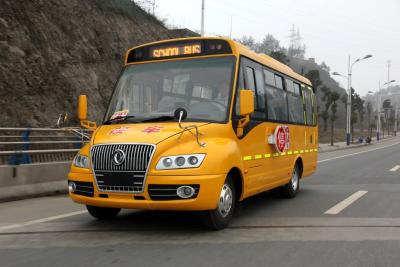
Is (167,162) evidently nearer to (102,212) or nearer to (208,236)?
(208,236)

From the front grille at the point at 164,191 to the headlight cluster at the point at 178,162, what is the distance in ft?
0.78

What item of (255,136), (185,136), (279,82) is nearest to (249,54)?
(255,136)

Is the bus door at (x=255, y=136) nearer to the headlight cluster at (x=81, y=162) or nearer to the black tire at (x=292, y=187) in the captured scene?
the black tire at (x=292, y=187)

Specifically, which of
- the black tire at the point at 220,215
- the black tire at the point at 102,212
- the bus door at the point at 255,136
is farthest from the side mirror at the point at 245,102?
the black tire at the point at 102,212

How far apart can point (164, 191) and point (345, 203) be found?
486cm

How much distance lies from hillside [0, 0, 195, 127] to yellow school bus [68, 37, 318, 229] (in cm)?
1122

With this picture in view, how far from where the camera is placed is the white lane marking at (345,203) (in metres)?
8.98

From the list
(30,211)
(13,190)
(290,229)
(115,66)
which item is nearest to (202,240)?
(290,229)

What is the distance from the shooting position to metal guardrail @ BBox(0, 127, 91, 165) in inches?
424

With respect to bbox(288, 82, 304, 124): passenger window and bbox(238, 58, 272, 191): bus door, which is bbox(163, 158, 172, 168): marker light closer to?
bbox(238, 58, 272, 191): bus door

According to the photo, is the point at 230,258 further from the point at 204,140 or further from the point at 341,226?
the point at 341,226

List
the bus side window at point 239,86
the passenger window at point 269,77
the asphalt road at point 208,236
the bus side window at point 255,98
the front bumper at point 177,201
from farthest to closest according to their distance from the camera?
the passenger window at point 269,77
the bus side window at point 255,98
the bus side window at point 239,86
the front bumper at point 177,201
the asphalt road at point 208,236

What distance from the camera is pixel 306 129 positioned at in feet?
39.9

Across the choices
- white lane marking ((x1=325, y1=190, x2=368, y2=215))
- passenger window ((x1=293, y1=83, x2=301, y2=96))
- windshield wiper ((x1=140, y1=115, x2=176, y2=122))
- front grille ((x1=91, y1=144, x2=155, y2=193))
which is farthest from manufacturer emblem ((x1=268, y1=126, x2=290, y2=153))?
front grille ((x1=91, y1=144, x2=155, y2=193))
